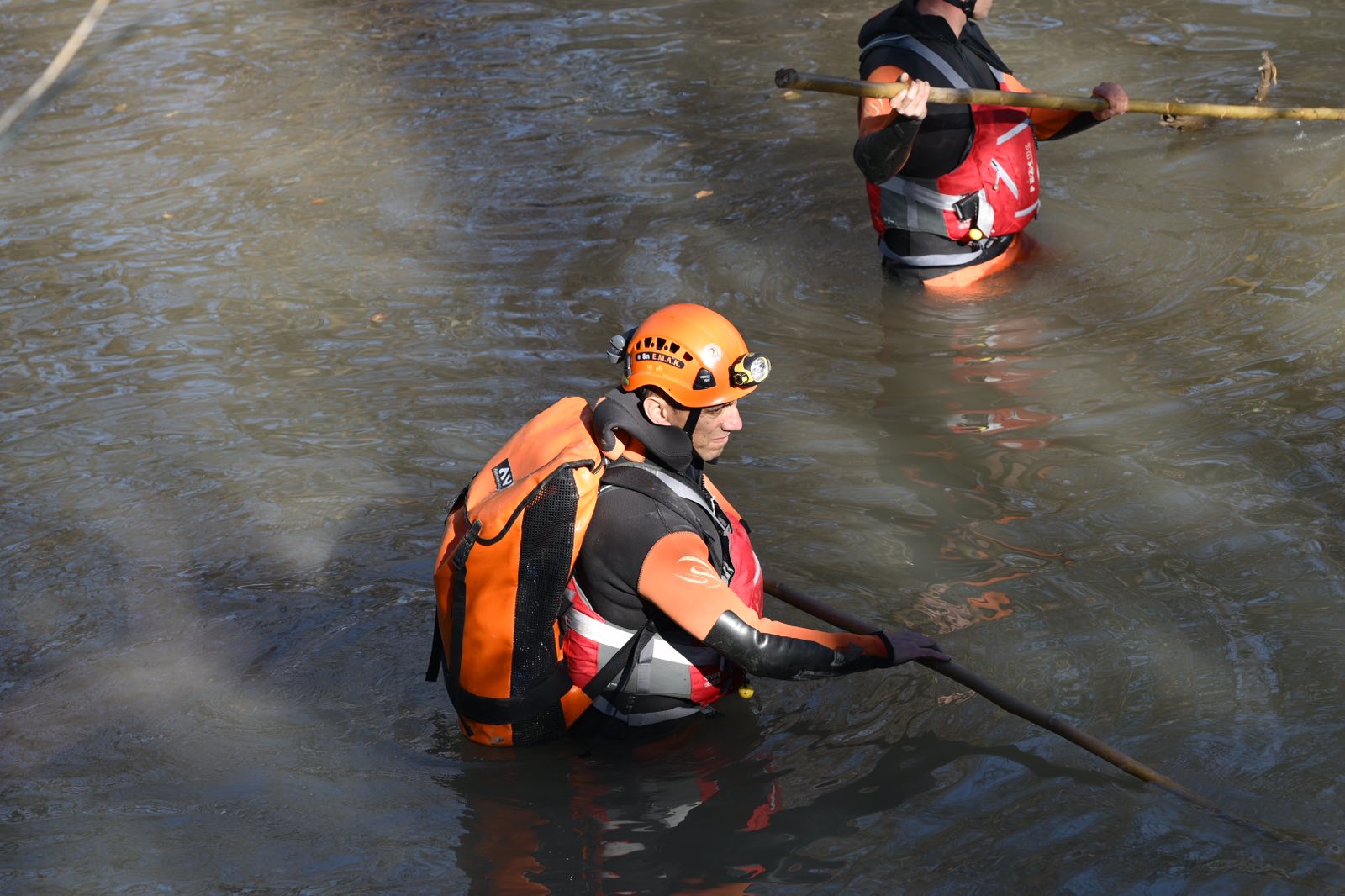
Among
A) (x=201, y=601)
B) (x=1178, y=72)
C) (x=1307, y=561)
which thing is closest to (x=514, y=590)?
(x=201, y=601)

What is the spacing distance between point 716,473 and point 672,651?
2.22 m

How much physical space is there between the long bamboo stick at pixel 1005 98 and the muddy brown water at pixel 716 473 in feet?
2.77

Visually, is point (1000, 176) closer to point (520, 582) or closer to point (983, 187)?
point (983, 187)

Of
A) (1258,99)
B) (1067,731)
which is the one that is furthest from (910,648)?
(1258,99)

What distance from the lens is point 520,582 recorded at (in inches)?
168

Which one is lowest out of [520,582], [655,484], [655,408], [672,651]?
[672,651]

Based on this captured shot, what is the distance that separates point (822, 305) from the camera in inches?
321

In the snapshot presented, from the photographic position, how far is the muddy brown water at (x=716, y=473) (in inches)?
174

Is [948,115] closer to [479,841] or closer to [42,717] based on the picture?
[479,841]

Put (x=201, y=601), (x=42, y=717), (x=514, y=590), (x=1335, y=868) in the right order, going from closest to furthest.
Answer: (x=1335, y=868) < (x=514, y=590) < (x=42, y=717) < (x=201, y=601)

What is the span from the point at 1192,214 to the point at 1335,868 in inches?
221

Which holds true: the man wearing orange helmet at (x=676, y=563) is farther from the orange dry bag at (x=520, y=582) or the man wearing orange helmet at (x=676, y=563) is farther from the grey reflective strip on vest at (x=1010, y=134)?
the grey reflective strip on vest at (x=1010, y=134)

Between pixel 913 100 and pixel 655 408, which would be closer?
pixel 655 408

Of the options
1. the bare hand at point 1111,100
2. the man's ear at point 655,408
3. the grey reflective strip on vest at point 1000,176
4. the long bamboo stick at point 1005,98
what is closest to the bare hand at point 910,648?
the man's ear at point 655,408
